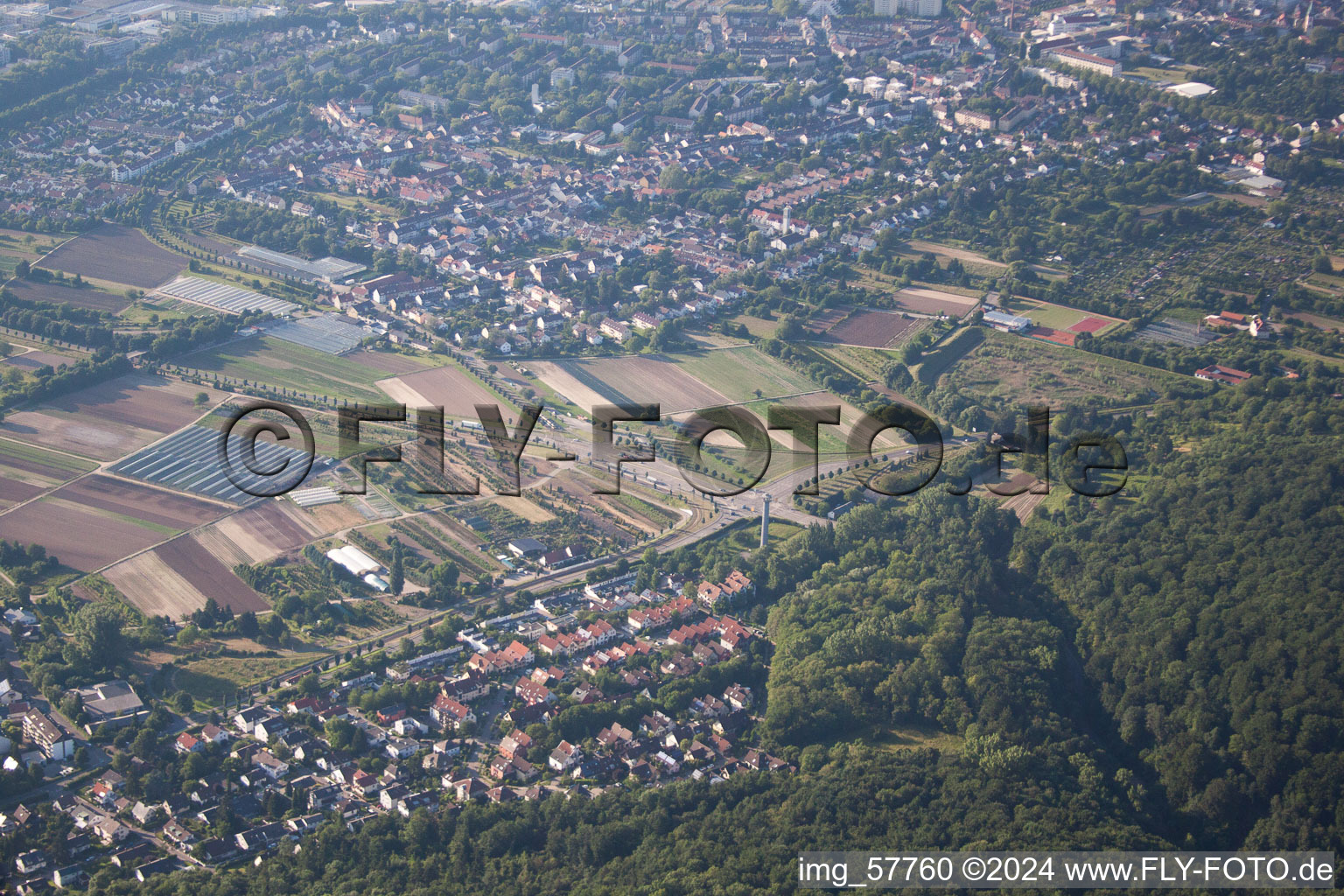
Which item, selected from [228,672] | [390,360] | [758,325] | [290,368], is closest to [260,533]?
[228,672]

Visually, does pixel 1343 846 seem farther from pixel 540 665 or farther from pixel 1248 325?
pixel 1248 325

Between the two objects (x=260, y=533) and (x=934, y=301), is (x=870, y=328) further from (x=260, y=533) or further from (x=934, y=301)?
(x=260, y=533)

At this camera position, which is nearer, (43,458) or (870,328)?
(43,458)

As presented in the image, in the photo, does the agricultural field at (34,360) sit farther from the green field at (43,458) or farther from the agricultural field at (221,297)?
the agricultural field at (221,297)

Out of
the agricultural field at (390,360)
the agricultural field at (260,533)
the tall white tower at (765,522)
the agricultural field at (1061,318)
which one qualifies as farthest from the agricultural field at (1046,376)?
the agricultural field at (260,533)

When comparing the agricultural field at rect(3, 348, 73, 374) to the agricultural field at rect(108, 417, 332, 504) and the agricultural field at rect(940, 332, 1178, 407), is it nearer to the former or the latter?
the agricultural field at rect(108, 417, 332, 504)

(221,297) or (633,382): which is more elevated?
(221,297)
